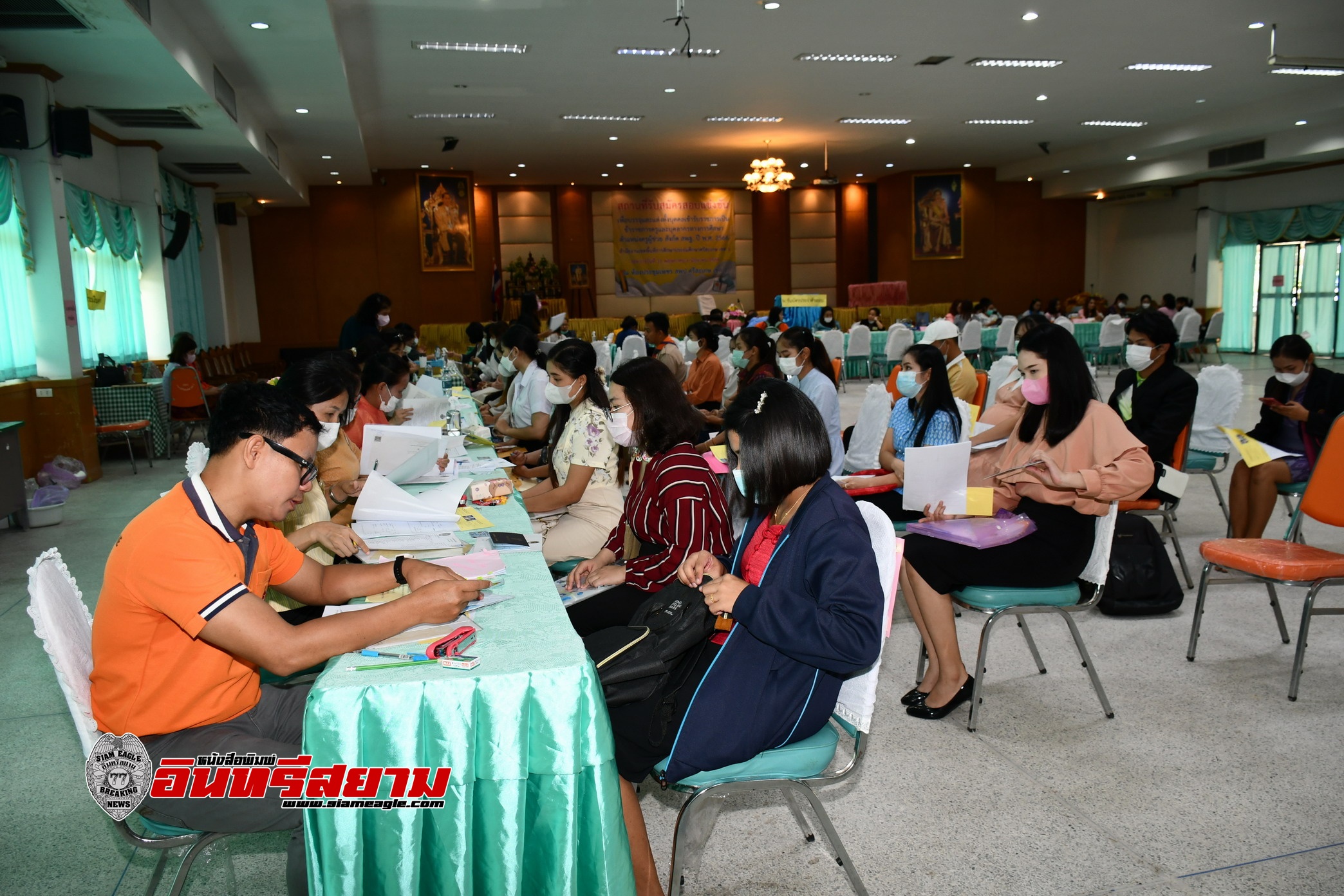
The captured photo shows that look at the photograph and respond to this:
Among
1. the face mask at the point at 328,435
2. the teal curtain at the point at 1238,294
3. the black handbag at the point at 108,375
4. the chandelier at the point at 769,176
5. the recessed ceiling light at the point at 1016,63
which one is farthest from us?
the teal curtain at the point at 1238,294

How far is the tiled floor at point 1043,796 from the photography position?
213 cm

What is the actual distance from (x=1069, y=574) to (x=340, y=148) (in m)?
12.1

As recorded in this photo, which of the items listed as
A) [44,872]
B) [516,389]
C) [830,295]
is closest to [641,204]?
[830,295]

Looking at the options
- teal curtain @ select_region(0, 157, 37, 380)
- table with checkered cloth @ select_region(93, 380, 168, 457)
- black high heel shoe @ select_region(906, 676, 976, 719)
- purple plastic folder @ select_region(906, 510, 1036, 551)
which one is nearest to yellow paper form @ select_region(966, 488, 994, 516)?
purple plastic folder @ select_region(906, 510, 1036, 551)

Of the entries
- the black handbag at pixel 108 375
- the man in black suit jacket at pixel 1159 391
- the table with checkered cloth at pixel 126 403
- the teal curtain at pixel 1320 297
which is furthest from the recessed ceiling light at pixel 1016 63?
the teal curtain at pixel 1320 297

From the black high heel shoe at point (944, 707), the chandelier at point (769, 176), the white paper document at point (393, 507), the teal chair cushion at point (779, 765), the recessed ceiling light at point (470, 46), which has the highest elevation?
the recessed ceiling light at point (470, 46)

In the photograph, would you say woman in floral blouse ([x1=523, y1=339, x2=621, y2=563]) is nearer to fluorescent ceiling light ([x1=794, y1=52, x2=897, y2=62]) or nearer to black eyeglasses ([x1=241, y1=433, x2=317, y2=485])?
black eyeglasses ([x1=241, y1=433, x2=317, y2=485])

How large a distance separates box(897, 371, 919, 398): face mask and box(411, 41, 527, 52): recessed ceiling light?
20.0ft

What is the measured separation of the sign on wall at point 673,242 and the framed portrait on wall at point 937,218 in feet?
12.6

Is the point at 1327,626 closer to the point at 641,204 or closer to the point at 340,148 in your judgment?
the point at 340,148

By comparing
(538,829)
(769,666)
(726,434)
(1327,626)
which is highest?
(726,434)

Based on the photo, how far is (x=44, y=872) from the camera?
2191mm

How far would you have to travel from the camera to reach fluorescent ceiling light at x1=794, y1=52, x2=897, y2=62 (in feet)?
30.7

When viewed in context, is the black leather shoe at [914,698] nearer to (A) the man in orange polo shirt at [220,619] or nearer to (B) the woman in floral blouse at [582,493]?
(B) the woman in floral blouse at [582,493]
